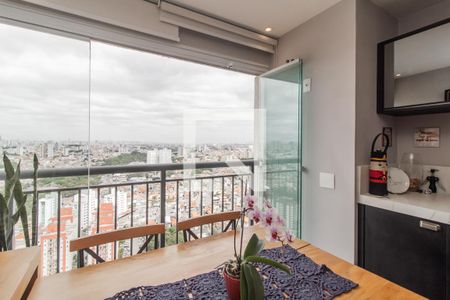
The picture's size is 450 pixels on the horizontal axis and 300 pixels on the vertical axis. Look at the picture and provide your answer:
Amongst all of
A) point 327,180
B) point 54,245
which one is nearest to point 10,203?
point 54,245

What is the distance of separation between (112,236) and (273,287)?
804mm

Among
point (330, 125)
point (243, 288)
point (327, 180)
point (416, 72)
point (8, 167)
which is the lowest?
point (243, 288)

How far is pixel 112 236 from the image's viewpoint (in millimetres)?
1115

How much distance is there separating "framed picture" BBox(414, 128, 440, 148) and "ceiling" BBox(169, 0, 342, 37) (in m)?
1.34

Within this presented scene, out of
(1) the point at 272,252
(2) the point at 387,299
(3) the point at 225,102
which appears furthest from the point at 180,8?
(2) the point at 387,299

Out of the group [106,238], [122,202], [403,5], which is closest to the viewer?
[106,238]

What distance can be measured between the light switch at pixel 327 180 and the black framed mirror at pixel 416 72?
2.26ft

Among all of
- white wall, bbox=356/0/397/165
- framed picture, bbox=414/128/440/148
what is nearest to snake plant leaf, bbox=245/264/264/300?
white wall, bbox=356/0/397/165

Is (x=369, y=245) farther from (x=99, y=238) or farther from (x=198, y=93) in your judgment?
(x=198, y=93)

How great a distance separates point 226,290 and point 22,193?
61.2 inches

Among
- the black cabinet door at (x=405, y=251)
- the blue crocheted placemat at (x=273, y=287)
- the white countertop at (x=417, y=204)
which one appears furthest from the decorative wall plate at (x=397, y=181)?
the blue crocheted placemat at (x=273, y=287)

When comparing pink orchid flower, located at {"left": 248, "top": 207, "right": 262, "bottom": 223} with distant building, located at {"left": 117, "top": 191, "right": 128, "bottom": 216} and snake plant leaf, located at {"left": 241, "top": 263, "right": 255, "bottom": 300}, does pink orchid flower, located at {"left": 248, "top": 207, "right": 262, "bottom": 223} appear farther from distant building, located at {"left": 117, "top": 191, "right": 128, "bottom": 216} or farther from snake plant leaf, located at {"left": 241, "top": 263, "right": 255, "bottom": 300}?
distant building, located at {"left": 117, "top": 191, "right": 128, "bottom": 216}

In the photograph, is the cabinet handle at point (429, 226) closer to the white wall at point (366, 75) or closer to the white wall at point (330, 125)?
the white wall at point (330, 125)

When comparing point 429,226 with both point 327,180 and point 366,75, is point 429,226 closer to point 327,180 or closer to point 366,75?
point 327,180
